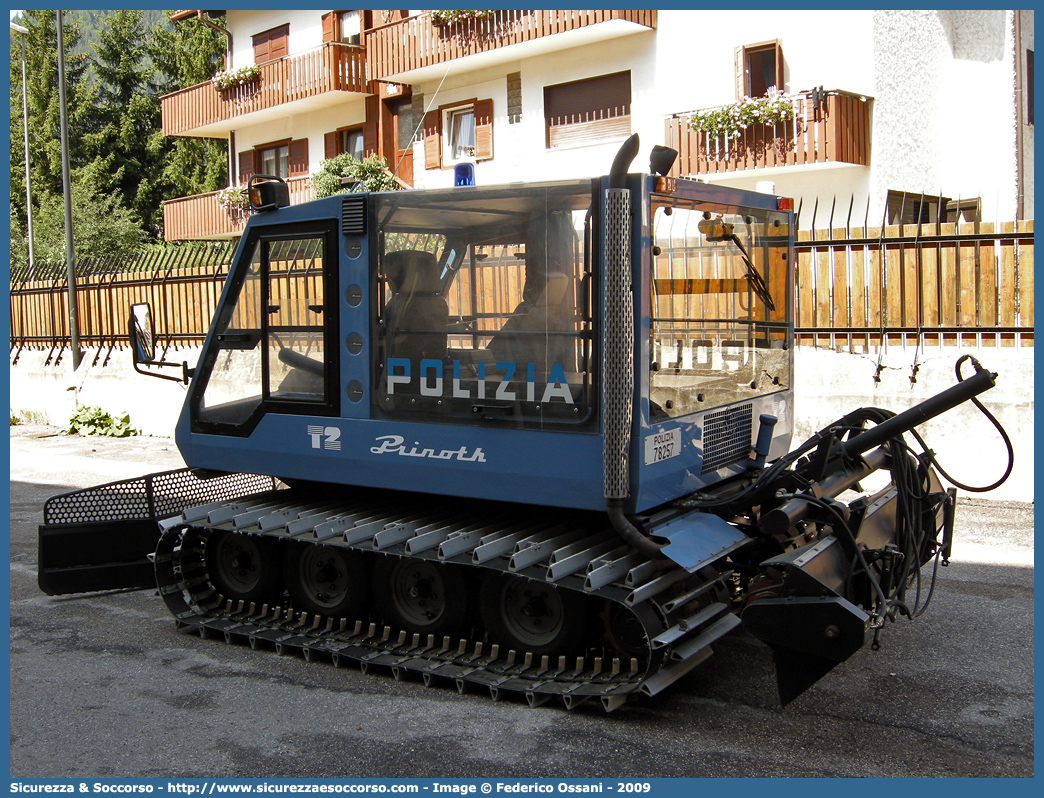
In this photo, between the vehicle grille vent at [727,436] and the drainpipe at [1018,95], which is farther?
the drainpipe at [1018,95]

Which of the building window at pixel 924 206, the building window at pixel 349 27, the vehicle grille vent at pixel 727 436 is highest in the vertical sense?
the building window at pixel 349 27

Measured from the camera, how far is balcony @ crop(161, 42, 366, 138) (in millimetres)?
22109

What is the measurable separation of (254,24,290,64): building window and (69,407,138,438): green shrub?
39.9ft

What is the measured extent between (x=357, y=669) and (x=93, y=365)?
1274 cm

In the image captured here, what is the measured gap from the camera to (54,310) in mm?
17422

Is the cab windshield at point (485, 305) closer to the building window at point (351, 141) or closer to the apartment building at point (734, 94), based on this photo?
the apartment building at point (734, 94)

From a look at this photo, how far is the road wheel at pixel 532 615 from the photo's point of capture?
4723 mm

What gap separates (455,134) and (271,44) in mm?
7393

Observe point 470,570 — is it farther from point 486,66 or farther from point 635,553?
point 486,66

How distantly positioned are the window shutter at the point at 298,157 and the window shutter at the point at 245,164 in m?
1.81

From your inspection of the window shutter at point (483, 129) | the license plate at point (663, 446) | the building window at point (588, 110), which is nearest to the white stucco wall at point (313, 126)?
the window shutter at point (483, 129)

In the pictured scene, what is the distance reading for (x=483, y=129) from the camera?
19.8 metres

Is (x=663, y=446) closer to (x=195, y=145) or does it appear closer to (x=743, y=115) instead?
(x=743, y=115)

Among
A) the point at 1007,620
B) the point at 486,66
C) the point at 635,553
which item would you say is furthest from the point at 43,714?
the point at 486,66
